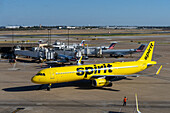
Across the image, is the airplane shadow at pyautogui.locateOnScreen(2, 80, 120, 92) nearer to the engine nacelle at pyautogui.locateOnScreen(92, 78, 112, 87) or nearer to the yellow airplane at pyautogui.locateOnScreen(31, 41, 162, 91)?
the engine nacelle at pyautogui.locateOnScreen(92, 78, 112, 87)

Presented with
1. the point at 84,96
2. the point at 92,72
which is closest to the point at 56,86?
the point at 92,72

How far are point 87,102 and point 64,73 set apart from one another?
26.6 feet

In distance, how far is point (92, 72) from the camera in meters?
44.2

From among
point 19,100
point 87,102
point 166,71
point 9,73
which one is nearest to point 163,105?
point 87,102

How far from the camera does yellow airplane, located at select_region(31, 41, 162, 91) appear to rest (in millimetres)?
40000

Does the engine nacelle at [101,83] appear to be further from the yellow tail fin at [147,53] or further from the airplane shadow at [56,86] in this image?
the yellow tail fin at [147,53]

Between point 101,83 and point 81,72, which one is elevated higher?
point 81,72

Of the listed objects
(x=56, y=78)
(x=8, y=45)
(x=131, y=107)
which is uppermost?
(x=8, y=45)

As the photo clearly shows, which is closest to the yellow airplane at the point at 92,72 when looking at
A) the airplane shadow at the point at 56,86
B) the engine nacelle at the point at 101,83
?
the engine nacelle at the point at 101,83

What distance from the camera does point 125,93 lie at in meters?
40.4

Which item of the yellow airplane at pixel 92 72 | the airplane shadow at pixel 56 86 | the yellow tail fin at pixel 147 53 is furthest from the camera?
the yellow tail fin at pixel 147 53

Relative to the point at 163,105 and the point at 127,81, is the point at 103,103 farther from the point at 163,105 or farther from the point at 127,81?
the point at 127,81

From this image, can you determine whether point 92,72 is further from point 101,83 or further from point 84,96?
point 84,96

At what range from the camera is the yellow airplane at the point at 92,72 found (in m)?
40.0
